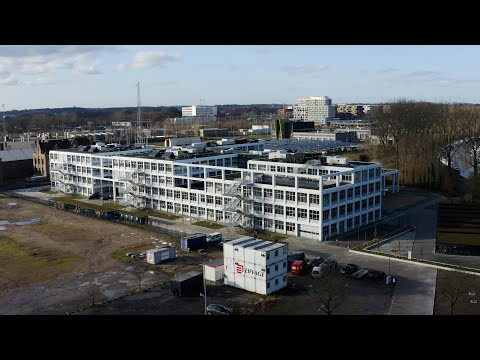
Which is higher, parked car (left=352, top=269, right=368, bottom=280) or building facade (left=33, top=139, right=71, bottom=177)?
building facade (left=33, top=139, right=71, bottom=177)

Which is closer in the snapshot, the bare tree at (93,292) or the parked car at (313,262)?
the bare tree at (93,292)

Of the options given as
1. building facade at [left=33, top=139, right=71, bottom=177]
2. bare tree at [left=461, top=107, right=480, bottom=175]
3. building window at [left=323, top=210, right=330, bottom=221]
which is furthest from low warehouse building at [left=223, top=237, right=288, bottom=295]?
building facade at [left=33, top=139, right=71, bottom=177]

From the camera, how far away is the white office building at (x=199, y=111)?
5797 inches

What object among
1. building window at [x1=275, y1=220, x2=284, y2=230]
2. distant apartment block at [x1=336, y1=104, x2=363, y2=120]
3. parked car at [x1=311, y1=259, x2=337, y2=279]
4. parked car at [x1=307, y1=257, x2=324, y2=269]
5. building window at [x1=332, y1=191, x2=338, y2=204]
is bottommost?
parked car at [x1=307, y1=257, x2=324, y2=269]

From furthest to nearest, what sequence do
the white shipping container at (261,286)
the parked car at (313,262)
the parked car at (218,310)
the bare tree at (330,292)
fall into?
1. the parked car at (313,262)
2. the white shipping container at (261,286)
3. the parked car at (218,310)
4. the bare tree at (330,292)

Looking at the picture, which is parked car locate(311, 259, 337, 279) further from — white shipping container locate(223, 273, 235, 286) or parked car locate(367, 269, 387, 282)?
white shipping container locate(223, 273, 235, 286)

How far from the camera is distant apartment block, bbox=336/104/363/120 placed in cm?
12449

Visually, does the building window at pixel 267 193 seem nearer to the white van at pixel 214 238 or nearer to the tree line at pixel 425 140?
the white van at pixel 214 238

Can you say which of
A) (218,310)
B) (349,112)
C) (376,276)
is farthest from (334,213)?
(349,112)

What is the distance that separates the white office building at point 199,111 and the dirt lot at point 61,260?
118 metres

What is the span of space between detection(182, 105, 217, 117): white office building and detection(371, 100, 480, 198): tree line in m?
101

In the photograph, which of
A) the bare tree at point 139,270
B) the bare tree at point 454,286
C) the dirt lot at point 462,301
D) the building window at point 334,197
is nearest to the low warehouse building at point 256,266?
the bare tree at point 139,270

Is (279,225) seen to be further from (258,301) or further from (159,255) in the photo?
(258,301)
